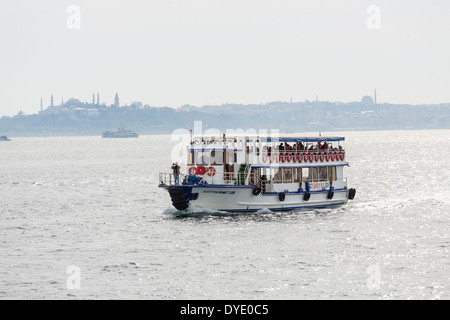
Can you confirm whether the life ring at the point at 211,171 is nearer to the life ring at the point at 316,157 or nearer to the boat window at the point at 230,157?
the boat window at the point at 230,157

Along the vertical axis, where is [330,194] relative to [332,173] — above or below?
below

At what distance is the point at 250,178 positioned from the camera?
56594 millimetres

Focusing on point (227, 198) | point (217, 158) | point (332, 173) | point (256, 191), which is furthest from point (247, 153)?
point (332, 173)

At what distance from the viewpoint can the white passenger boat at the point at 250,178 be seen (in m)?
55.5

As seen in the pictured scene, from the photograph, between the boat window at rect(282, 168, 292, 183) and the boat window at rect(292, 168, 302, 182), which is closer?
the boat window at rect(282, 168, 292, 183)

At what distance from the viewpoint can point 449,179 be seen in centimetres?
9981

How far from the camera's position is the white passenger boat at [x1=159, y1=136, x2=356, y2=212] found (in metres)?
55.5

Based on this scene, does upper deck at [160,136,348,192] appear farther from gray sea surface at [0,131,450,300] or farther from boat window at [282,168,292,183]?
gray sea surface at [0,131,450,300]

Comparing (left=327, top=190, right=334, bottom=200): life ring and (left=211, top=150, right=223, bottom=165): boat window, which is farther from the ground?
(left=211, top=150, right=223, bottom=165): boat window

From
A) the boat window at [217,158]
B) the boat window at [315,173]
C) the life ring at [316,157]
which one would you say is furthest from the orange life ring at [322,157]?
the boat window at [217,158]

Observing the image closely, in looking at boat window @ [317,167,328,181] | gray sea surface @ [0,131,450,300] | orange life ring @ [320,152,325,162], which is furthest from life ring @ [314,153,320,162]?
gray sea surface @ [0,131,450,300]

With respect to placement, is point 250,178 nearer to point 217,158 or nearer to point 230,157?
point 230,157

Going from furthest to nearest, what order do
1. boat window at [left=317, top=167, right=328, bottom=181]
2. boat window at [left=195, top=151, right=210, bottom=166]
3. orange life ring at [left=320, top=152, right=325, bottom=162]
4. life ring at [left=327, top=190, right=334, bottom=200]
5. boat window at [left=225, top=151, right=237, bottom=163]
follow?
boat window at [left=317, top=167, right=328, bottom=181]
life ring at [left=327, top=190, right=334, bottom=200]
orange life ring at [left=320, top=152, right=325, bottom=162]
boat window at [left=195, top=151, right=210, bottom=166]
boat window at [left=225, top=151, right=237, bottom=163]
